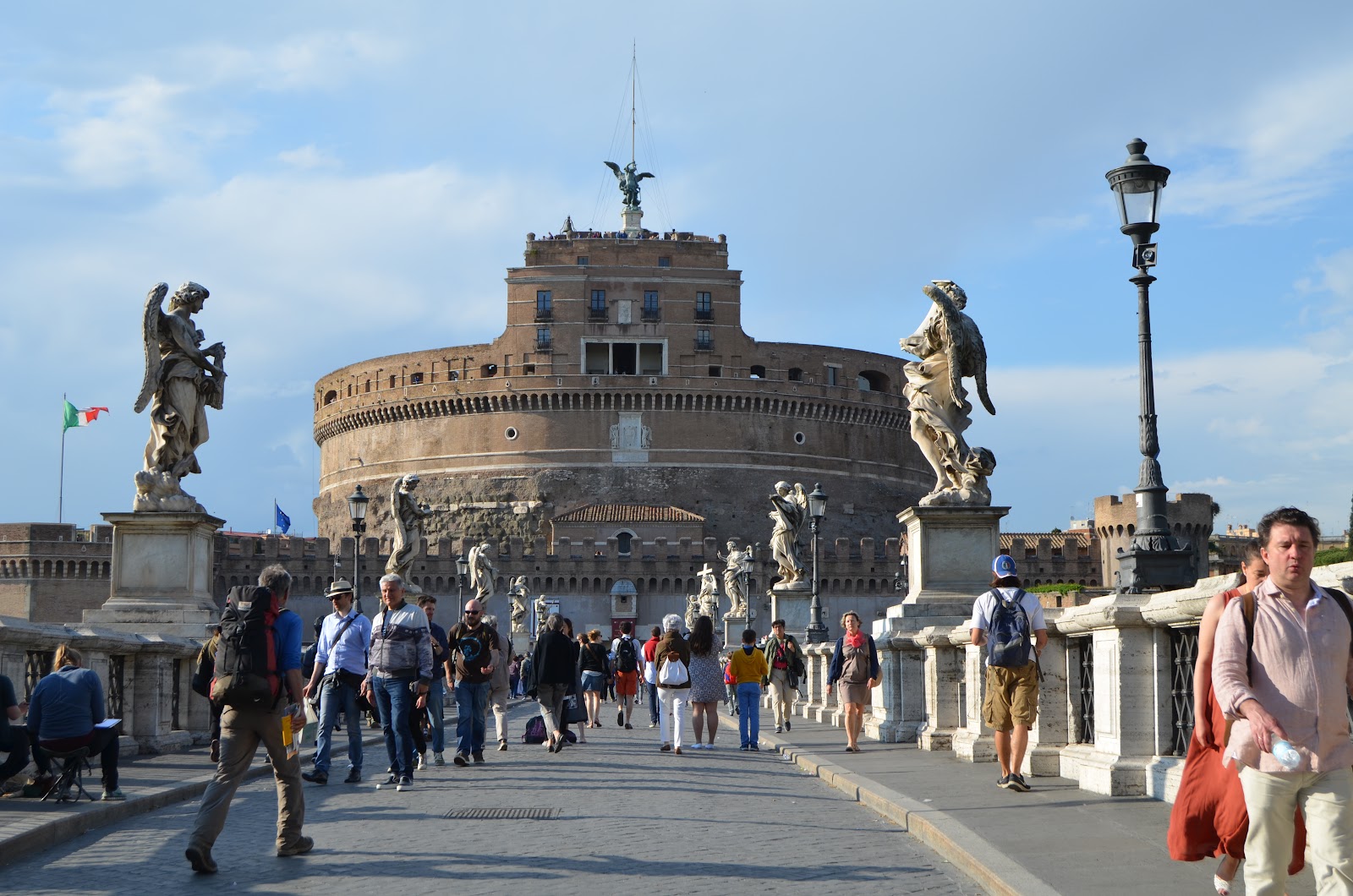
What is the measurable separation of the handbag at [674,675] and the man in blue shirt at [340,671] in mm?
4056

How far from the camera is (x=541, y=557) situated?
70.1m

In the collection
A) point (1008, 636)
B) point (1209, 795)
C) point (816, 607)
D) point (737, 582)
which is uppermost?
point (737, 582)

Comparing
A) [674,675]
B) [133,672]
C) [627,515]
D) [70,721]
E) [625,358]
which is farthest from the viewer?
[625,358]

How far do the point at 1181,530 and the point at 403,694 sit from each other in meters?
63.2

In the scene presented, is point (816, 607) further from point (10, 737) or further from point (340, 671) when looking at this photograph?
point (10, 737)

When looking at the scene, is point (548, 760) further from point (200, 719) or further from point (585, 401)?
point (585, 401)

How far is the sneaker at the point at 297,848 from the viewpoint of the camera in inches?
277

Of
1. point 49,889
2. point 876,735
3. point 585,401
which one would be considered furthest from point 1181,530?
point 49,889

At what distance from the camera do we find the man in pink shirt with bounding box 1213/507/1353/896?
4.44 metres

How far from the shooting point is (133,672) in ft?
38.3

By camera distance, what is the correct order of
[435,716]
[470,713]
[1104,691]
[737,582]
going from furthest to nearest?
[737,582]
[470,713]
[435,716]
[1104,691]

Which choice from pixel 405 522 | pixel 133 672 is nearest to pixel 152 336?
pixel 133 672

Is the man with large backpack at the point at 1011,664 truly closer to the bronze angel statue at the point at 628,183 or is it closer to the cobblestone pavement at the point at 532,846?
the cobblestone pavement at the point at 532,846

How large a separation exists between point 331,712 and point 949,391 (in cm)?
531
